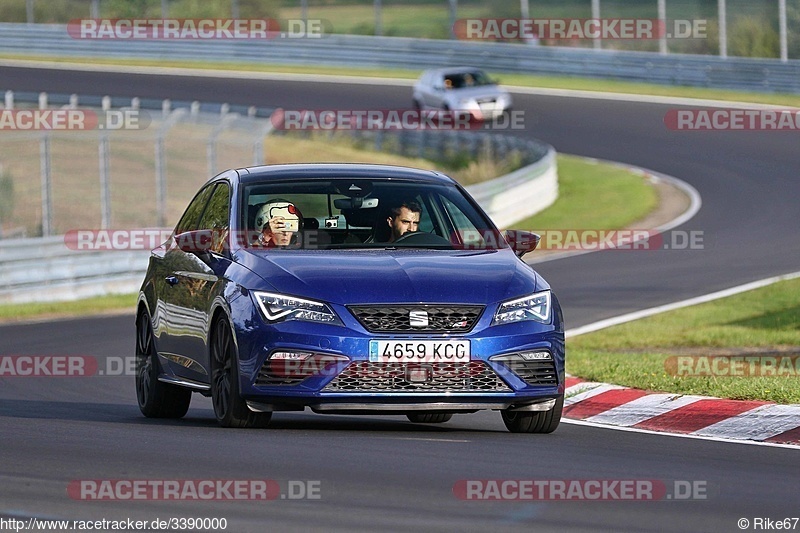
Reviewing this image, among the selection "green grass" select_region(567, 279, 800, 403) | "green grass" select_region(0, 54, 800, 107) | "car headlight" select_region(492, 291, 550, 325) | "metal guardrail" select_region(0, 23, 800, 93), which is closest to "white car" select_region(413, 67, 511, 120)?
"green grass" select_region(0, 54, 800, 107)

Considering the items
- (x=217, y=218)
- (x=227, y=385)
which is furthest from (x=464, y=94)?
(x=227, y=385)

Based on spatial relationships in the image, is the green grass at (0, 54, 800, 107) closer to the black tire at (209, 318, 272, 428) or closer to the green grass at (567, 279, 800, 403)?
the green grass at (567, 279, 800, 403)

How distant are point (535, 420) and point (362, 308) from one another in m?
1.38

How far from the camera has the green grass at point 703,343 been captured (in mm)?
11258

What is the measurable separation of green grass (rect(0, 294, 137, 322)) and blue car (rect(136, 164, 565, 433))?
11.7m

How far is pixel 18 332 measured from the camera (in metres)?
18.9

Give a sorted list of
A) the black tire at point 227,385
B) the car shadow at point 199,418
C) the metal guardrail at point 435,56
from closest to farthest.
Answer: the black tire at point 227,385, the car shadow at point 199,418, the metal guardrail at point 435,56

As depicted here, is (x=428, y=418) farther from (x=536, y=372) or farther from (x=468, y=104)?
(x=468, y=104)

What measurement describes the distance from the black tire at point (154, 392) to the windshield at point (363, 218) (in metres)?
1.49

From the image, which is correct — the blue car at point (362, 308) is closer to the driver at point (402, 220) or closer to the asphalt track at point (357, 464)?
the driver at point (402, 220)

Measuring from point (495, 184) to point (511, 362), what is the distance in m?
20.8

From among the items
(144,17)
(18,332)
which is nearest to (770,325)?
(18,332)

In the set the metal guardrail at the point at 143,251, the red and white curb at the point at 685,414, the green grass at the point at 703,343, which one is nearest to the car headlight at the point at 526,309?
the red and white curb at the point at 685,414

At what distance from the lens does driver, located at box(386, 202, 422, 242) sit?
10.1 m
